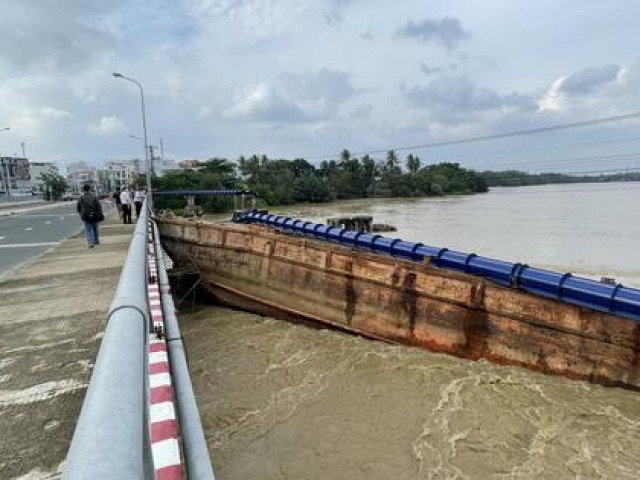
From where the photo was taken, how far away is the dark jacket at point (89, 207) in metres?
12.8

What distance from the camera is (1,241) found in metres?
17.7

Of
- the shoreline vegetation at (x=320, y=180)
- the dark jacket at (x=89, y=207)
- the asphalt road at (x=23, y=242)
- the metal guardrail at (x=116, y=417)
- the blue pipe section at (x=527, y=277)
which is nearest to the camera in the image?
the metal guardrail at (x=116, y=417)

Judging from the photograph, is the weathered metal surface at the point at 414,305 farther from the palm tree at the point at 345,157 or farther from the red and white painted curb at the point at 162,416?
the palm tree at the point at 345,157

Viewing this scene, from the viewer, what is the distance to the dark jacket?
12.8 meters

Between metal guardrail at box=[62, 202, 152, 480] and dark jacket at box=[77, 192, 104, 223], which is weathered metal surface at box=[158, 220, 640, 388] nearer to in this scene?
dark jacket at box=[77, 192, 104, 223]

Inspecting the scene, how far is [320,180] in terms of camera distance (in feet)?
320

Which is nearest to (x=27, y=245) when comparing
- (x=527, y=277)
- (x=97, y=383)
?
(x=527, y=277)

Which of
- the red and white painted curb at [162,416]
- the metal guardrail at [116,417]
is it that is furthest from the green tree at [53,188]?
the metal guardrail at [116,417]

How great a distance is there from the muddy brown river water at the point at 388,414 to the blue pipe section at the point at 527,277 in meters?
1.49

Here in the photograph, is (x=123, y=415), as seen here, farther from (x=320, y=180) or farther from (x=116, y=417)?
(x=320, y=180)

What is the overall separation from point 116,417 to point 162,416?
1.31 metres

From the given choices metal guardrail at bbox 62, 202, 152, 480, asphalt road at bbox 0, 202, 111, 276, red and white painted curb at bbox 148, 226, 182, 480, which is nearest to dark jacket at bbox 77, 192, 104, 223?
asphalt road at bbox 0, 202, 111, 276

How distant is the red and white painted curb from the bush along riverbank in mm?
61648

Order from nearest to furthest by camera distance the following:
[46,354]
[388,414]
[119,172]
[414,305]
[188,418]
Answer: [188,418] → [46,354] → [388,414] → [414,305] → [119,172]
